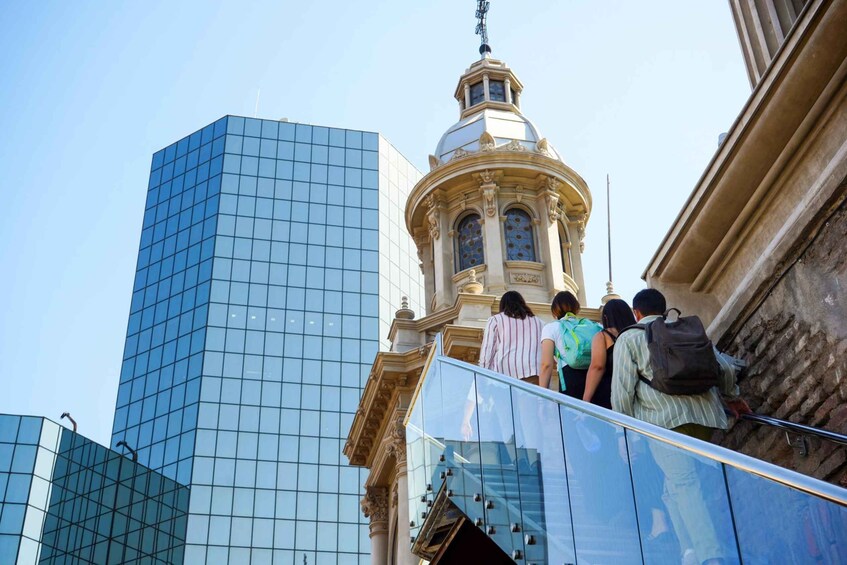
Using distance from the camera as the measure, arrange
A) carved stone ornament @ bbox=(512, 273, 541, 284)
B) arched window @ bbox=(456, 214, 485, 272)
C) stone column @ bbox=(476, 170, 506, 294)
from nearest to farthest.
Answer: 1. stone column @ bbox=(476, 170, 506, 294)
2. carved stone ornament @ bbox=(512, 273, 541, 284)
3. arched window @ bbox=(456, 214, 485, 272)

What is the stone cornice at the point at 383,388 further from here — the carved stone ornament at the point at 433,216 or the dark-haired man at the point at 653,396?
the dark-haired man at the point at 653,396

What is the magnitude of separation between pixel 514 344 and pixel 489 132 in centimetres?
2798

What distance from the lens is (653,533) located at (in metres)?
5.09

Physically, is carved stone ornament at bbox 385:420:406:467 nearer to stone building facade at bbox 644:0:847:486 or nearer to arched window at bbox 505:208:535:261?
arched window at bbox 505:208:535:261

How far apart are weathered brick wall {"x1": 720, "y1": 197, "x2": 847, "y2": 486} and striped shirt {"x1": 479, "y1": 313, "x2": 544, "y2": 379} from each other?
1.84 meters

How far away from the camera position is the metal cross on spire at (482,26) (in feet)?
149

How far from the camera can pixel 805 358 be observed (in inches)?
308

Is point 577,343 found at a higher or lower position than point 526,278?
lower

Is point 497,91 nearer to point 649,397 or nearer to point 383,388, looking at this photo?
point 383,388

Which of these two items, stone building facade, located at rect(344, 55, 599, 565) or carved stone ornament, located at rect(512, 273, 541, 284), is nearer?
stone building facade, located at rect(344, 55, 599, 565)

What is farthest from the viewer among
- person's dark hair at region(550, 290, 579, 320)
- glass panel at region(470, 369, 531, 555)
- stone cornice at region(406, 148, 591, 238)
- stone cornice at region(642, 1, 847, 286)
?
stone cornice at region(406, 148, 591, 238)

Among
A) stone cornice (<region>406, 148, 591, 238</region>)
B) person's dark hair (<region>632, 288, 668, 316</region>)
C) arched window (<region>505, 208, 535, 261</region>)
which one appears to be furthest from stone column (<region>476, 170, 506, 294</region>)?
person's dark hair (<region>632, 288, 668, 316</region>)

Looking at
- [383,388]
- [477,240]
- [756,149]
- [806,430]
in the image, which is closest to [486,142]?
[477,240]

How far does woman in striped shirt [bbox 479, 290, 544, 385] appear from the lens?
9.06 m
